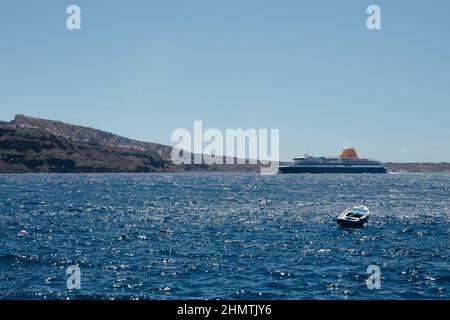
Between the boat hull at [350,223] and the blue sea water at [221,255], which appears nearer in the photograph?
the blue sea water at [221,255]

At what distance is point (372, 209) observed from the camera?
322ft

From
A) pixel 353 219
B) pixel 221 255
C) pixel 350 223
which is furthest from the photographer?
pixel 353 219

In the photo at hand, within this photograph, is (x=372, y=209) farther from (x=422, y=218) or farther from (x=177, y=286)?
(x=177, y=286)

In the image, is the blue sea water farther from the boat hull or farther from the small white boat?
the small white boat

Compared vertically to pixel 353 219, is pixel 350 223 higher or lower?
lower

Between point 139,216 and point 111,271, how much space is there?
4350cm

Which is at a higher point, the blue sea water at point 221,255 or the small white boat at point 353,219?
the small white boat at point 353,219

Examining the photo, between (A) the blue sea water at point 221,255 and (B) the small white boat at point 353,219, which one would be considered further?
(B) the small white boat at point 353,219

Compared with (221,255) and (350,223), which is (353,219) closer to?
(350,223)

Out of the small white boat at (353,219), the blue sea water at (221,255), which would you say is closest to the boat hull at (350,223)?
the small white boat at (353,219)

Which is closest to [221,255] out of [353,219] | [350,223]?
[350,223]

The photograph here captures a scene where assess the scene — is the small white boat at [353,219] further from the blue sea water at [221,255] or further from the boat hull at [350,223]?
the blue sea water at [221,255]
